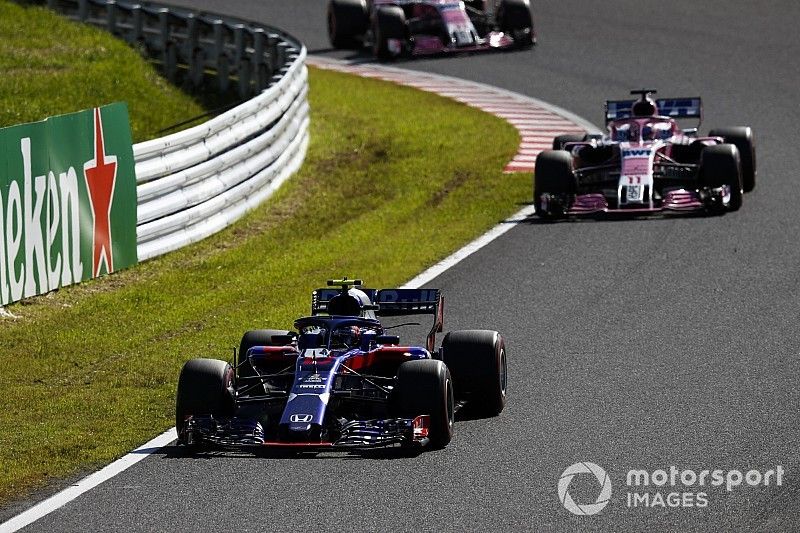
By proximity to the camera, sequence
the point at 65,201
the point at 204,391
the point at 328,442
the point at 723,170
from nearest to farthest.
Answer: the point at 328,442 → the point at 204,391 → the point at 65,201 → the point at 723,170

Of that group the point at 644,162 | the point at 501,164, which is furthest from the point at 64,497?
the point at 501,164

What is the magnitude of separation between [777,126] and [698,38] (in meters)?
7.37

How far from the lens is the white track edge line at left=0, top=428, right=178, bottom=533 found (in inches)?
332

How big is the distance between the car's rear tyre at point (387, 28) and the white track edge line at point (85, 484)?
18.8m

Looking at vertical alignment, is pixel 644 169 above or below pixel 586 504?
below

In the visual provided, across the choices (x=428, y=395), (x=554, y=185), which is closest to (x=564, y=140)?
(x=554, y=185)

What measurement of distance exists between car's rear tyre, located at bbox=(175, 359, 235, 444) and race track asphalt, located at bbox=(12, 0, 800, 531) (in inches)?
12.2

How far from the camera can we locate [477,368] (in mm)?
10398

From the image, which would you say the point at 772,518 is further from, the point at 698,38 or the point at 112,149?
the point at 698,38

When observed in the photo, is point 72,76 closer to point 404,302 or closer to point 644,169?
point 644,169

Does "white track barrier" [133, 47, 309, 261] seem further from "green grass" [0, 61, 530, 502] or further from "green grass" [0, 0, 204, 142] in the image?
"green grass" [0, 0, 204, 142]

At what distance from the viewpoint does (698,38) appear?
1195 inches

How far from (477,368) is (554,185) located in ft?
25.3

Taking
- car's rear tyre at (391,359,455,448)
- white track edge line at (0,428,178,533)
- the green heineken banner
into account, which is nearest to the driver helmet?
car's rear tyre at (391,359,455,448)
